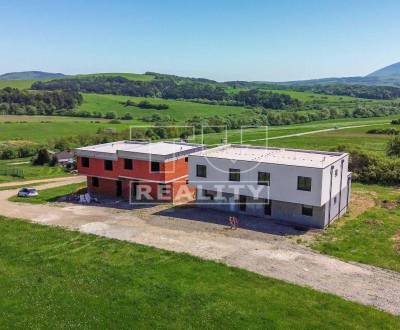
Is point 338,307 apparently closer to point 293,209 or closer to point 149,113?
point 293,209

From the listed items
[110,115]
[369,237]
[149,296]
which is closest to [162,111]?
[110,115]

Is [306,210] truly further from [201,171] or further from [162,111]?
[162,111]

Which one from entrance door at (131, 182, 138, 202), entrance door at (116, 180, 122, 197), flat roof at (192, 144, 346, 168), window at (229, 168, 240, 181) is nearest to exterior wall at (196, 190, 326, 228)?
window at (229, 168, 240, 181)

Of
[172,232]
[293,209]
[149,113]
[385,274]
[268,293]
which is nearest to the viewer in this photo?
[268,293]

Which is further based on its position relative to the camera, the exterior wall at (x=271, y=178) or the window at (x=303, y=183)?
the window at (x=303, y=183)

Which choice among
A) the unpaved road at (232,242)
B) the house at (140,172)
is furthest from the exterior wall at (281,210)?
the house at (140,172)

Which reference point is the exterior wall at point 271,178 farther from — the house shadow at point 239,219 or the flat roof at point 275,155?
the house shadow at point 239,219

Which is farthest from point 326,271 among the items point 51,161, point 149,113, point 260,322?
point 149,113
